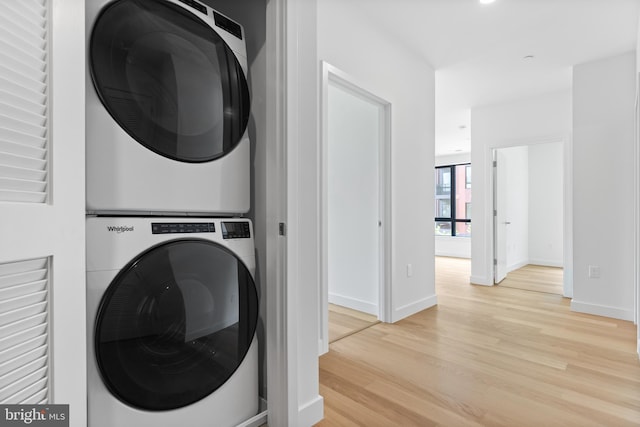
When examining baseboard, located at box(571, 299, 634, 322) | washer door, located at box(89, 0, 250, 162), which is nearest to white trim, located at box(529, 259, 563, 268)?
baseboard, located at box(571, 299, 634, 322)

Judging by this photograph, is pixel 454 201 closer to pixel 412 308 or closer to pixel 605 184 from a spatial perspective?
pixel 605 184

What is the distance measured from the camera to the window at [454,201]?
751 centimetres

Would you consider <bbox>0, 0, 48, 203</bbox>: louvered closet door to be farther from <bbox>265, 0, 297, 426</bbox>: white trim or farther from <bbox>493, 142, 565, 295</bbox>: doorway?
<bbox>493, 142, 565, 295</bbox>: doorway

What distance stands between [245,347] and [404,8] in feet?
8.54

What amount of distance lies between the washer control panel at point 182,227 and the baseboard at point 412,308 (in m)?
2.14

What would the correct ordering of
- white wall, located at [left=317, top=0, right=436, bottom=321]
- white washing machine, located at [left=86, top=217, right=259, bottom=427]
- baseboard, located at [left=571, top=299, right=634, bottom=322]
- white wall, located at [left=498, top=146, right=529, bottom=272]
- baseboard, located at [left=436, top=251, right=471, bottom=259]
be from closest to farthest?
white washing machine, located at [left=86, top=217, right=259, bottom=427] < white wall, located at [left=317, top=0, right=436, bottom=321] < baseboard, located at [left=571, top=299, right=634, bottom=322] < white wall, located at [left=498, top=146, right=529, bottom=272] < baseboard, located at [left=436, top=251, right=471, bottom=259]

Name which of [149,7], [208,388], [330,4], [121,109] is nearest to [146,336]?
[208,388]

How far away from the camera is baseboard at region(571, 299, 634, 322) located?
2998mm

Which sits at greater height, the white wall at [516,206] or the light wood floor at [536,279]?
the white wall at [516,206]

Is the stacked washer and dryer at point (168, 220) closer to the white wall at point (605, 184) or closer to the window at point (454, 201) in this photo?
the white wall at point (605, 184)

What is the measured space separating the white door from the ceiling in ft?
3.48

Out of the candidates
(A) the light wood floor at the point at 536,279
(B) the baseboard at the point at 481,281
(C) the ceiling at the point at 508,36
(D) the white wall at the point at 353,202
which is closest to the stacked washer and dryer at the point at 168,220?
(C) the ceiling at the point at 508,36

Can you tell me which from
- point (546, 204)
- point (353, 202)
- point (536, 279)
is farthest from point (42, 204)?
point (546, 204)

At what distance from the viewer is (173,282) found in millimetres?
1074
